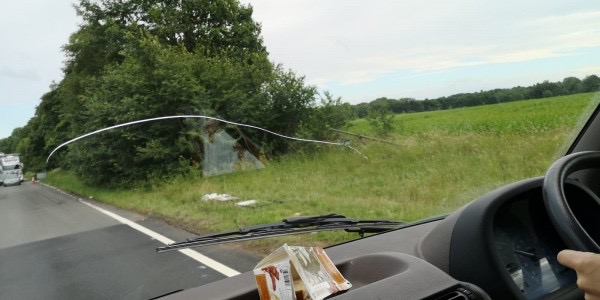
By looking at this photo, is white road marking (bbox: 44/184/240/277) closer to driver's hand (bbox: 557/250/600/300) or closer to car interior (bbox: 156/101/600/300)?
car interior (bbox: 156/101/600/300)

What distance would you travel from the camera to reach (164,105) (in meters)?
4.15

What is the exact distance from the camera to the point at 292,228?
8.95 feet

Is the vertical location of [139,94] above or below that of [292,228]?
above

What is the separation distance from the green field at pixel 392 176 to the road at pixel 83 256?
33 cm

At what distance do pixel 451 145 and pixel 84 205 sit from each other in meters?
6.43

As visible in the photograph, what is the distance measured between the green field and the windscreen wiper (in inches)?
15.5

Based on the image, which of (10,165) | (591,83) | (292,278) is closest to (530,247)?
(292,278)

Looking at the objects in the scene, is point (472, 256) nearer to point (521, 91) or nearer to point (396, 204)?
point (521, 91)

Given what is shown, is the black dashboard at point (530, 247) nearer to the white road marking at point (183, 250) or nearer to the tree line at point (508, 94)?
the tree line at point (508, 94)

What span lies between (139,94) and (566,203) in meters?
3.31

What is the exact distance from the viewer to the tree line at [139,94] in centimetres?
355

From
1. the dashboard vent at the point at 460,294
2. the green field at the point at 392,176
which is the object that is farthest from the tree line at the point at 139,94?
the dashboard vent at the point at 460,294

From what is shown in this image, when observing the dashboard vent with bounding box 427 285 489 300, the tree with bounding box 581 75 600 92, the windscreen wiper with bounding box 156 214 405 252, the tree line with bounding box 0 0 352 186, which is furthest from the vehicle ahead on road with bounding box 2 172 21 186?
the tree with bounding box 581 75 600 92

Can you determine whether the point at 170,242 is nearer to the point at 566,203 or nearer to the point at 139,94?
the point at 139,94
